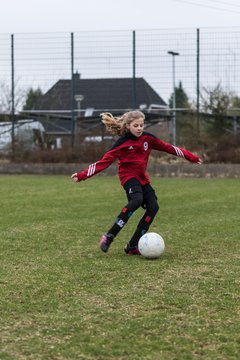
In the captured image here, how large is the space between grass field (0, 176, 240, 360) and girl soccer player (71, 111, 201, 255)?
0.36 metres

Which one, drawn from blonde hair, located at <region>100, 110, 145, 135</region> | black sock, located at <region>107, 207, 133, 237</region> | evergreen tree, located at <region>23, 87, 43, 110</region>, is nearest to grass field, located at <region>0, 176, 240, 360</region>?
black sock, located at <region>107, 207, 133, 237</region>

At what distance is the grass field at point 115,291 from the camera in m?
3.29

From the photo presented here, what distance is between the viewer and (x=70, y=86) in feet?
70.2

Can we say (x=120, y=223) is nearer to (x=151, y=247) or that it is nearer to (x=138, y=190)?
(x=138, y=190)

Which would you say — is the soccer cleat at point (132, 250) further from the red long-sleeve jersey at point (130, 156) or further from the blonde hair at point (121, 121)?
the blonde hair at point (121, 121)

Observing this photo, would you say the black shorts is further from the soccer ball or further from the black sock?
the soccer ball

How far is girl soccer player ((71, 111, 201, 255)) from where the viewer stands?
6.29 m

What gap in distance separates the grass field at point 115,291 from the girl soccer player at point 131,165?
1.16ft

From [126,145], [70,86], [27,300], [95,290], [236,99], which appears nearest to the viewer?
[27,300]

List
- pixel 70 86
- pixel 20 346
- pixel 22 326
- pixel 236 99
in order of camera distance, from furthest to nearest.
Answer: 1. pixel 70 86
2. pixel 236 99
3. pixel 22 326
4. pixel 20 346

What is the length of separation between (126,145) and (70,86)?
15382 millimetres

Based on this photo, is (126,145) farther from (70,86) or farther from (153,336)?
(70,86)

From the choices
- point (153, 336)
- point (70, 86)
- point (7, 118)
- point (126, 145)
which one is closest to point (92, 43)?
point (70, 86)

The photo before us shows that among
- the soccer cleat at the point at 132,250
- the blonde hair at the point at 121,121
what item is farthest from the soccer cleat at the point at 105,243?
the blonde hair at the point at 121,121
